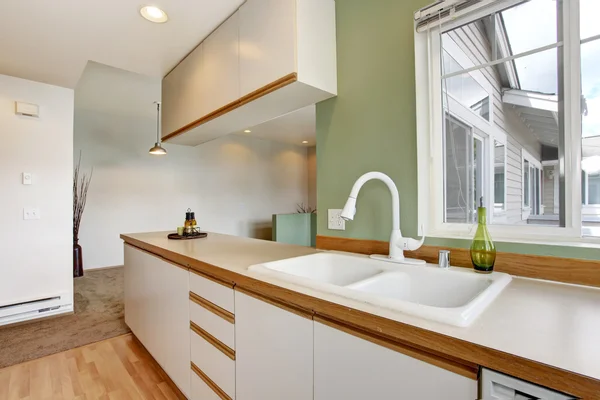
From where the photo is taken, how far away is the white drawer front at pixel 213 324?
1.20 m

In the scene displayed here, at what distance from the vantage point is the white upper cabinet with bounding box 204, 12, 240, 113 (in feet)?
5.58

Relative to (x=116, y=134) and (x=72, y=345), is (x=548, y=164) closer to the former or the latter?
(x=72, y=345)

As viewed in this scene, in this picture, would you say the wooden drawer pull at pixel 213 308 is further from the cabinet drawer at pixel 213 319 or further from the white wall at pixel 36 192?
the white wall at pixel 36 192

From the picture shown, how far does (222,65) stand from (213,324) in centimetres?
149

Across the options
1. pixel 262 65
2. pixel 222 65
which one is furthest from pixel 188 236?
pixel 262 65

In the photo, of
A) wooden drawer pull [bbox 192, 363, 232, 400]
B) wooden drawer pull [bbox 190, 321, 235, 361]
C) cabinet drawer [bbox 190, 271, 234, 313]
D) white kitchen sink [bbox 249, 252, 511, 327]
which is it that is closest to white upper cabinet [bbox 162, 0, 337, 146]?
A: white kitchen sink [bbox 249, 252, 511, 327]

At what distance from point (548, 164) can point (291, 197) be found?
21.1 feet

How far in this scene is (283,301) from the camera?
944 mm

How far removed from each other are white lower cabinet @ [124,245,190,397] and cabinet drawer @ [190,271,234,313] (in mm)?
99

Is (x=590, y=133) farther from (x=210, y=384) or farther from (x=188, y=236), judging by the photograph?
(x=188, y=236)

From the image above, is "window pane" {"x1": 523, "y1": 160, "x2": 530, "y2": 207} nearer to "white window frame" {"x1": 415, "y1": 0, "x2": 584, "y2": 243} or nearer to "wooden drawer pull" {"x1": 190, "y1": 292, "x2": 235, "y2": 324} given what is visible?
"white window frame" {"x1": 415, "y1": 0, "x2": 584, "y2": 243}

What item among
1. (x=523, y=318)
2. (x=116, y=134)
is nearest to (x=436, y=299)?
(x=523, y=318)

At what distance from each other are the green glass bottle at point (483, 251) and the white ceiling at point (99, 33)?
67.0 inches

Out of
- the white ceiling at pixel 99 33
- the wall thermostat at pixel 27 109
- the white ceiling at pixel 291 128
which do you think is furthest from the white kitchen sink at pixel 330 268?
the white ceiling at pixel 291 128
